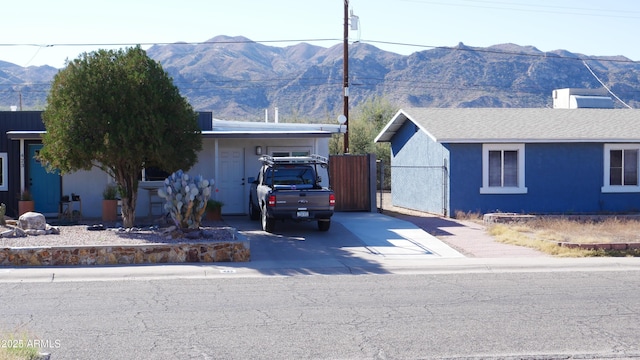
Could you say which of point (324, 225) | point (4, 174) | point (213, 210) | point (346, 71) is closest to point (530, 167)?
point (346, 71)

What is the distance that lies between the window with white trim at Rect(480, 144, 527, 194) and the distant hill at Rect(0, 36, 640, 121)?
70542 millimetres

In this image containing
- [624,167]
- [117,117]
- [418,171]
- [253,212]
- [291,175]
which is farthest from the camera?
[418,171]

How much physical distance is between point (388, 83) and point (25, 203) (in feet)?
306

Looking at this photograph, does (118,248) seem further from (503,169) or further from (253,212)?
(503,169)

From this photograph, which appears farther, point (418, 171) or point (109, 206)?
point (418, 171)

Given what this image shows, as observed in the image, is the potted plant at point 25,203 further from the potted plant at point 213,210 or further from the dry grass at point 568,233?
the dry grass at point 568,233

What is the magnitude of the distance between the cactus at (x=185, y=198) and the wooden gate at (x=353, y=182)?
811 centimetres

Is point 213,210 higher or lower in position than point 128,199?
lower

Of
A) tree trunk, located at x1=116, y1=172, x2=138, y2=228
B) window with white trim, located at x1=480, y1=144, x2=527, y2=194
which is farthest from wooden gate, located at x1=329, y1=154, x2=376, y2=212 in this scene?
tree trunk, located at x1=116, y1=172, x2=138, y2=228

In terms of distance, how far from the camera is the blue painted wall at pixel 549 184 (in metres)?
23.2

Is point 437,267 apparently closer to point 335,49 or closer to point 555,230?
point 555,230

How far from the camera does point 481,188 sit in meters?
23.2

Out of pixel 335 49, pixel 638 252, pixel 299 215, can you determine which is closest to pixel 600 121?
pixel 638 252

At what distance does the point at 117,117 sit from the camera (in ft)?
54.6
